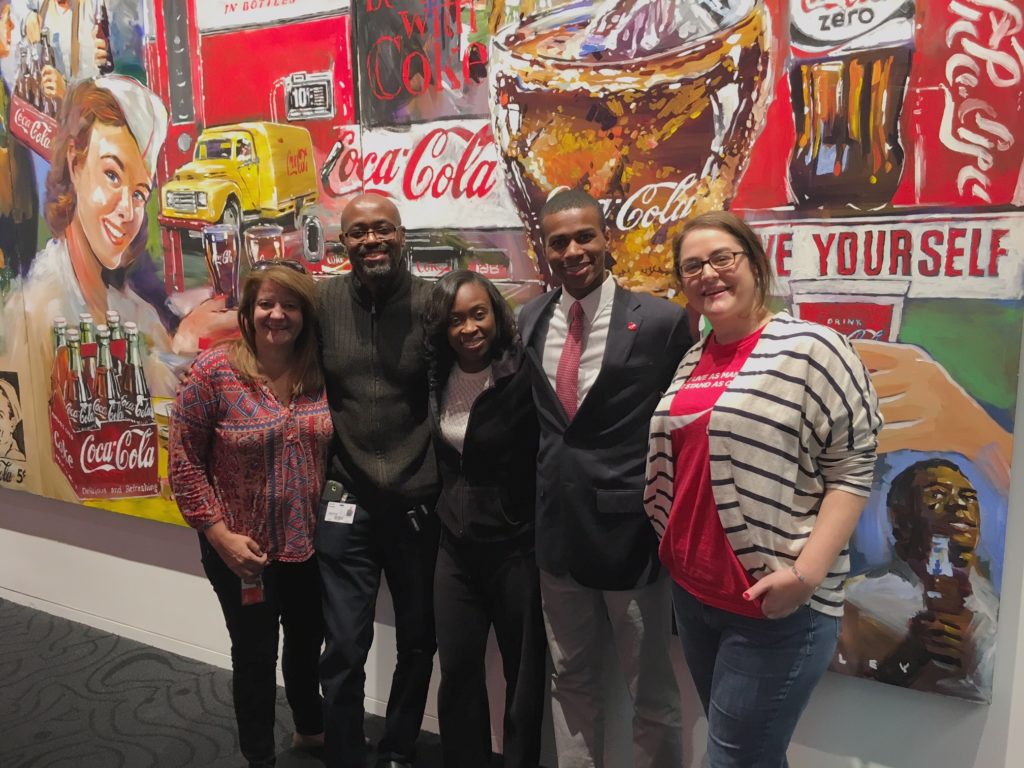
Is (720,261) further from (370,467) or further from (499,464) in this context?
(370,467)

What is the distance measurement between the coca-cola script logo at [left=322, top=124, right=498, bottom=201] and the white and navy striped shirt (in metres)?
1.15

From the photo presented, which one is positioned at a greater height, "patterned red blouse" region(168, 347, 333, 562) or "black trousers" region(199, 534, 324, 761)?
"patterned red blouse" region(168, 347, 333, 562)

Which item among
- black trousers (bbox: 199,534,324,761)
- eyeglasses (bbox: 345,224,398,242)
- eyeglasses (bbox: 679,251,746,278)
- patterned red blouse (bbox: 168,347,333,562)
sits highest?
eyeglasses (bbox: 345,224,398,242)

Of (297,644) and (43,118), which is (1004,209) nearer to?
(297,644)

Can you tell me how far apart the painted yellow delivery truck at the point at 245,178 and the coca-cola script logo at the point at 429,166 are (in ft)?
0.47

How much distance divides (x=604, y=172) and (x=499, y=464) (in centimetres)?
90

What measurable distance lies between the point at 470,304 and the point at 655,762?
1.30m

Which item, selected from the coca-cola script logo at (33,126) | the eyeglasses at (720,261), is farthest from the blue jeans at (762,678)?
the coca-cola script logo at (33,126)

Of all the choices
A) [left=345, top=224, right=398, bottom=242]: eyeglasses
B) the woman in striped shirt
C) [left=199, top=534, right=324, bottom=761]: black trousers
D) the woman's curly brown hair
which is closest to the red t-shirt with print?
the woman in striped shirt

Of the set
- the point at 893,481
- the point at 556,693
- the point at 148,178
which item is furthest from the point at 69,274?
the point at 893,481

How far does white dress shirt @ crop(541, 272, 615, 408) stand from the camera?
1.74 metres

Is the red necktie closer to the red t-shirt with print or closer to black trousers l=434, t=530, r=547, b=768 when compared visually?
the red t-shirt with print

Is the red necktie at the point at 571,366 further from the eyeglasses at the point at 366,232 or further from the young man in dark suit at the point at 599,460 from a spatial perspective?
the eyeglasses at the point at 366,232

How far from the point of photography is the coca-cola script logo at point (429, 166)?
2.19 m
